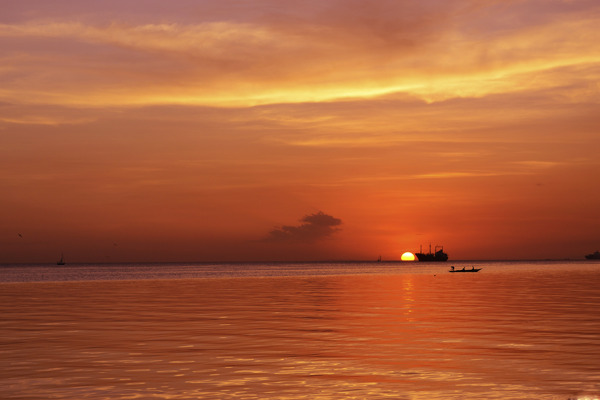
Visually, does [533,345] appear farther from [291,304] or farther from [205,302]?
[205,302]

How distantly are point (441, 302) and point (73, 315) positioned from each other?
89.9ft

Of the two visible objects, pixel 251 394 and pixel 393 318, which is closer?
pixel 251 394

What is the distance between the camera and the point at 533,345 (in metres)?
28.8

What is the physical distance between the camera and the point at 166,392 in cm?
1952

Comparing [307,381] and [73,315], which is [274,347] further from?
[73,315]

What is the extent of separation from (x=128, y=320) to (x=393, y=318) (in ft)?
49.5

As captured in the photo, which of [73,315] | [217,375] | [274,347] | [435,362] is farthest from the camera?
[73,315]

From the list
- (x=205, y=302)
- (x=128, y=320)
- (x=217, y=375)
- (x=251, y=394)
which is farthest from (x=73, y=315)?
(x=251, y=394)

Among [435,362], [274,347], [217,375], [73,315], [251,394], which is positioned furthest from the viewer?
[73,315]

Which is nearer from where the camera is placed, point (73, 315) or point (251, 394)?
point (251, 394)

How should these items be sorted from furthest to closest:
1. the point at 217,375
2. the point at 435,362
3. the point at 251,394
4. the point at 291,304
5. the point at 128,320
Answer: the point at 291,304 < the point at 128,320 < the point at 435,362 < the point at 217,375 < the point at 251,394

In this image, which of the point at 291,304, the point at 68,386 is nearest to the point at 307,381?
the point at 68,386

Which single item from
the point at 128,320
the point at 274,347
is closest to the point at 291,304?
the point at 128,320

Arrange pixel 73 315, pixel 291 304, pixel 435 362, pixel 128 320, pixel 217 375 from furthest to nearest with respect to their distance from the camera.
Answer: pixel 291 304 < pixel 73 315 < pixel 128 320 < pixel 435 362 < pixel 217 375
